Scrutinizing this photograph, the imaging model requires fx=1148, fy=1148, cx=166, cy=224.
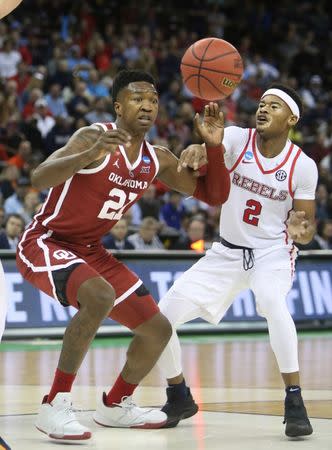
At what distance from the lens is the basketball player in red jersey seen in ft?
22.9

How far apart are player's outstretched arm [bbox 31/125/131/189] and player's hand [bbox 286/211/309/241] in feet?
4.51

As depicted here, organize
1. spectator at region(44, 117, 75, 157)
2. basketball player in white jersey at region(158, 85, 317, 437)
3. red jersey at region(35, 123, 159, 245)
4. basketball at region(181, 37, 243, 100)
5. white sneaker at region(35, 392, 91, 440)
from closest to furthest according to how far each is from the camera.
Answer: white sneaker at region(35, 392, 91, 440)
red jersey at region(35, 123, 159, 245)
basketball player in white jersey at region(158, 85, 317, 437)
basketball at region(181, 37, 243, 100)
spectator at region(44, 117, 75, 157)

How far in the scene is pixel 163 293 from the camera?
1507 centimetres

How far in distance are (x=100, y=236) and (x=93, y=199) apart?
325 mm

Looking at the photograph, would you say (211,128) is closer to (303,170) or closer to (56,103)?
(303,170)

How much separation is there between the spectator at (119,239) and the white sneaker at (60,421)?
28.7ft

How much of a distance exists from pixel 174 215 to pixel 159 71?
5.16 metres

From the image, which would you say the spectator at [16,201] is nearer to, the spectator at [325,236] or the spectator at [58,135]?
the spectator at [58,135]

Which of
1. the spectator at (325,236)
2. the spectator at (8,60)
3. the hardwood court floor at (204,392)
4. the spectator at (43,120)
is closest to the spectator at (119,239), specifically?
the hardwood court floor at (204,392)

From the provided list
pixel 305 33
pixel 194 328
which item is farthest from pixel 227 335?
pixel 305 33

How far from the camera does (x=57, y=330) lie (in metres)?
14.4

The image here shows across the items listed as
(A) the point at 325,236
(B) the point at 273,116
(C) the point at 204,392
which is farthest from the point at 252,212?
(A) the point at 325,236

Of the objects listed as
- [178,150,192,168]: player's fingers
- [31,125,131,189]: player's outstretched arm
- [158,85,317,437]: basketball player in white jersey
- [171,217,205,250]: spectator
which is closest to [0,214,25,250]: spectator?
[171,217,205,250]: spectator

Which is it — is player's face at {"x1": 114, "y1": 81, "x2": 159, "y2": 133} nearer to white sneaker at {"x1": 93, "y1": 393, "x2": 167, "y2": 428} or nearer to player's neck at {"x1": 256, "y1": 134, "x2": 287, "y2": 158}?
player's neck at {"x1": 256, "y1": 134, "x2": 287, "y2": 158}
